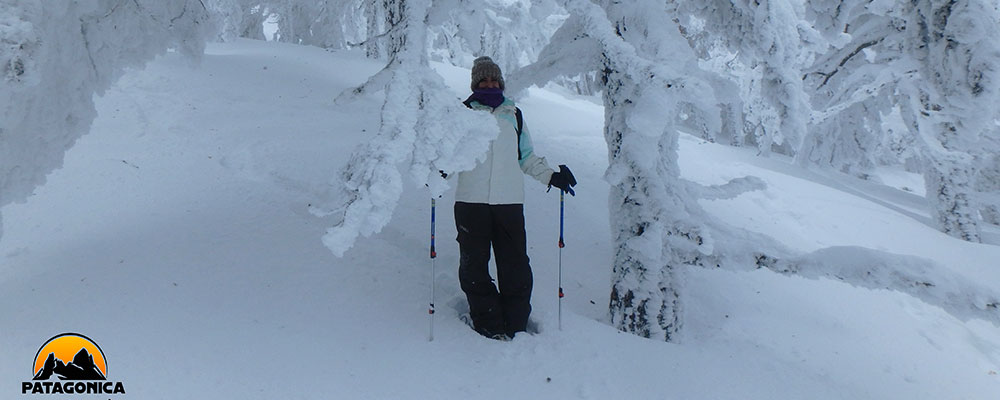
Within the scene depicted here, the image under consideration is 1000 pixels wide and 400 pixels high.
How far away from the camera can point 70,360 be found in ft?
8.86

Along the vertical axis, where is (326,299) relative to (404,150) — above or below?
below

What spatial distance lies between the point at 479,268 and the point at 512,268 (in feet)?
0.71

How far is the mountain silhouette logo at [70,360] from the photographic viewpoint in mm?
2648

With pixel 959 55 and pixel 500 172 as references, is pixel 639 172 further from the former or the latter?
pixel 959 55

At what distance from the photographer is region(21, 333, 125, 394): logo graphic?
2.58 meters

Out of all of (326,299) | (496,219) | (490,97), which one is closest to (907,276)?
(496,219)

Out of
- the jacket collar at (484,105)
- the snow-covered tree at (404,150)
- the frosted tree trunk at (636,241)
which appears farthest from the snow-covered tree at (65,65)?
the frosted tree trunk at (636,241)

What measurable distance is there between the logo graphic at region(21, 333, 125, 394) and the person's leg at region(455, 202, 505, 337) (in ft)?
6.27

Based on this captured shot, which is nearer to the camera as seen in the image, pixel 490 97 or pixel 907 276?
pixel 907 276

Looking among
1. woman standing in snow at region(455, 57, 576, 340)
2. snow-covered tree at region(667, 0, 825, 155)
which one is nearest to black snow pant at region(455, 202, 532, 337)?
woman standing in snow at region(455, 57, 576, 340)

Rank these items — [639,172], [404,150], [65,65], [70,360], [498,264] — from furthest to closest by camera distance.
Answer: [639,172], [498,264], [65,65], [70,360], [404,150]

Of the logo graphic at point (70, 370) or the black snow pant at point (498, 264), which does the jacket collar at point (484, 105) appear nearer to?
the black snow pant at point (498, 264)

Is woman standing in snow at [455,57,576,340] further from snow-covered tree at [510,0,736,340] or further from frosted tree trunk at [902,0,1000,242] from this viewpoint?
frosted tree trunk at [902,0,1000,242]

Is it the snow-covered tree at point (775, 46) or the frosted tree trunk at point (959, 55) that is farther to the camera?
the frosted tree trunk at point (959, 55)
